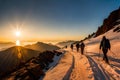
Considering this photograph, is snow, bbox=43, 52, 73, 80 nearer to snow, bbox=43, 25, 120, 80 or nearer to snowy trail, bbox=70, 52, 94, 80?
snow, bbox=43, 25, 120, 80

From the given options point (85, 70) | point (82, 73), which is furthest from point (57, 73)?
point (85, 70)

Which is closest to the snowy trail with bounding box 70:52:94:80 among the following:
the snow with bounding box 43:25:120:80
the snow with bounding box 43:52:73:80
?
the snow with bounding box 43:25:120:80

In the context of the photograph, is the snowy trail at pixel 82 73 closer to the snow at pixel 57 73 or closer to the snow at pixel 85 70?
the snow at pixel 85 70

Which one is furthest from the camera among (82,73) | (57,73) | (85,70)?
(85,70)

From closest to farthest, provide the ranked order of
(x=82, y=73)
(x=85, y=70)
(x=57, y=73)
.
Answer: (x=82, y=73)
(x=57, y=73)
(x=85, y=70)

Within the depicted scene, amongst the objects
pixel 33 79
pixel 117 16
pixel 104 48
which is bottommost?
pixel 33 79

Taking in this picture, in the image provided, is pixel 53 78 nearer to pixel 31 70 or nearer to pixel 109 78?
pixel 31 70

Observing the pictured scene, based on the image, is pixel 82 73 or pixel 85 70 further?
pixel 85 70

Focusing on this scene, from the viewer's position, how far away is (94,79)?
10.0 metres

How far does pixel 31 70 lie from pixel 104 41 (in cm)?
908

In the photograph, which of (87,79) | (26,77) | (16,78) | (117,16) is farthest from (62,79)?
(117,16)

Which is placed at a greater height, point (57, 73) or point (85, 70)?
point (85, 70)

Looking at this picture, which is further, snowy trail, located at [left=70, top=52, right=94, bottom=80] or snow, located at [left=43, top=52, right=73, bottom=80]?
snow, located at [left=43, top=52, right=73, bottom=80]

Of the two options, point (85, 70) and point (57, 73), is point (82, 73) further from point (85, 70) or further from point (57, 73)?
point (57, 73)
